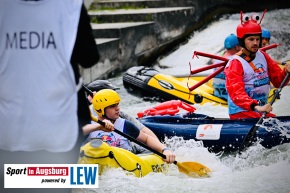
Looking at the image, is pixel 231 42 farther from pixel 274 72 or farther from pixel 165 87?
pixel 274 72

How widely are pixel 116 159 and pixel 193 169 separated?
72 centimetres

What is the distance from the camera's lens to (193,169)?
5035 mm

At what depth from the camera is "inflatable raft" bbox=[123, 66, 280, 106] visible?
800 cm

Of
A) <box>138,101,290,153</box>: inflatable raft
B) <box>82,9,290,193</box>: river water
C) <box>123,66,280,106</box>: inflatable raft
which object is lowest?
<box>123,66,280,106</box>: inflatable raft

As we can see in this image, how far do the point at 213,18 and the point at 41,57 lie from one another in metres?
11.6

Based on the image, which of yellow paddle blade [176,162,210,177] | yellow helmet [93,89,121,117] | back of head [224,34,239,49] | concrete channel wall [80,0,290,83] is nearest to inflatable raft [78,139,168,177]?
yellow paddle blade [176,162,210,177]

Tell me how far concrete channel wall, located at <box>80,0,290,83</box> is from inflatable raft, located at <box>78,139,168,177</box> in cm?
586

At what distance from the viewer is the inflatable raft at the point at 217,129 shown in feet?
17.8

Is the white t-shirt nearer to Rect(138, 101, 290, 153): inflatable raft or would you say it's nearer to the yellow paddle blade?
the yellow paddle blade

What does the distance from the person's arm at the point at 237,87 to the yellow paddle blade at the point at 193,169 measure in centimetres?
58

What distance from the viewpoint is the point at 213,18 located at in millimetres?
13555

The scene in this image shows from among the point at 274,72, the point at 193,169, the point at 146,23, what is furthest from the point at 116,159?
the point at 146,23

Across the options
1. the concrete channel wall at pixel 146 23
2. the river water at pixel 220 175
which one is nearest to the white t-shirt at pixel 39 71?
the river water at pixel 220 175

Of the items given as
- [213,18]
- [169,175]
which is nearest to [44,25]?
[169,175]
